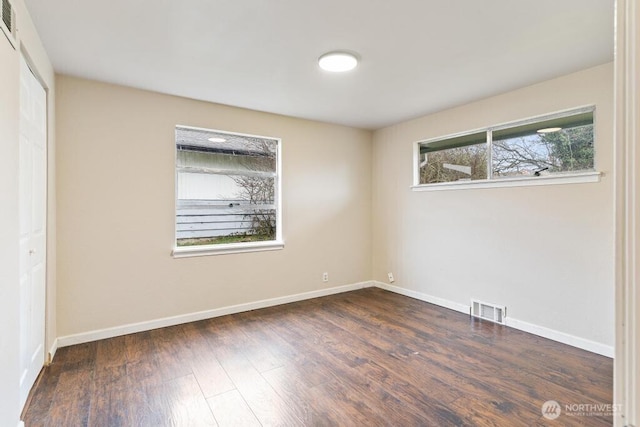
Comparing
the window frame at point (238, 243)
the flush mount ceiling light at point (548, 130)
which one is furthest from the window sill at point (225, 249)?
the flush mount ceiling light at point (548, 130)

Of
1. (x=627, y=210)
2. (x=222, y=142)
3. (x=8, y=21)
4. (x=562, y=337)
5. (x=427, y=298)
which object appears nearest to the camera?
(x=627, y=210)

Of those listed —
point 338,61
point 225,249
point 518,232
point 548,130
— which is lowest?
point 225,249

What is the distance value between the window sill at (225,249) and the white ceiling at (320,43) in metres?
1.69

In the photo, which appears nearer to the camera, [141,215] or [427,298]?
[141,215]

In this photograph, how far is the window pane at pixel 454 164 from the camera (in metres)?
3.71

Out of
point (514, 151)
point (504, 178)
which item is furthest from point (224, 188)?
point (514, 151)

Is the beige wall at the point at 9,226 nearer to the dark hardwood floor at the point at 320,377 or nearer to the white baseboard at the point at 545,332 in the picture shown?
the dark hardwood floor at the point at 320,377

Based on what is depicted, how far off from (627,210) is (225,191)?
3.84 meters

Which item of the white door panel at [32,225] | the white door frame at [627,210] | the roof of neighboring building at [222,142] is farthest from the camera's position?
the roof of neighboring building at [222,142]

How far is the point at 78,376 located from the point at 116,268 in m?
1.02

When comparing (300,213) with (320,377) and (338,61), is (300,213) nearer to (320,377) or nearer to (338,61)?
(338,61)

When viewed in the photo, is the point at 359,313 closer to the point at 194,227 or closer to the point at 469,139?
the point at 194,227

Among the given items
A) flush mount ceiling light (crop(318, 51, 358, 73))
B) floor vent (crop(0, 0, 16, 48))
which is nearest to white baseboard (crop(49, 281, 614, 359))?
floor vent (crop(0, 0, 16, 48))

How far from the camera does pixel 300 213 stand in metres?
4.34
